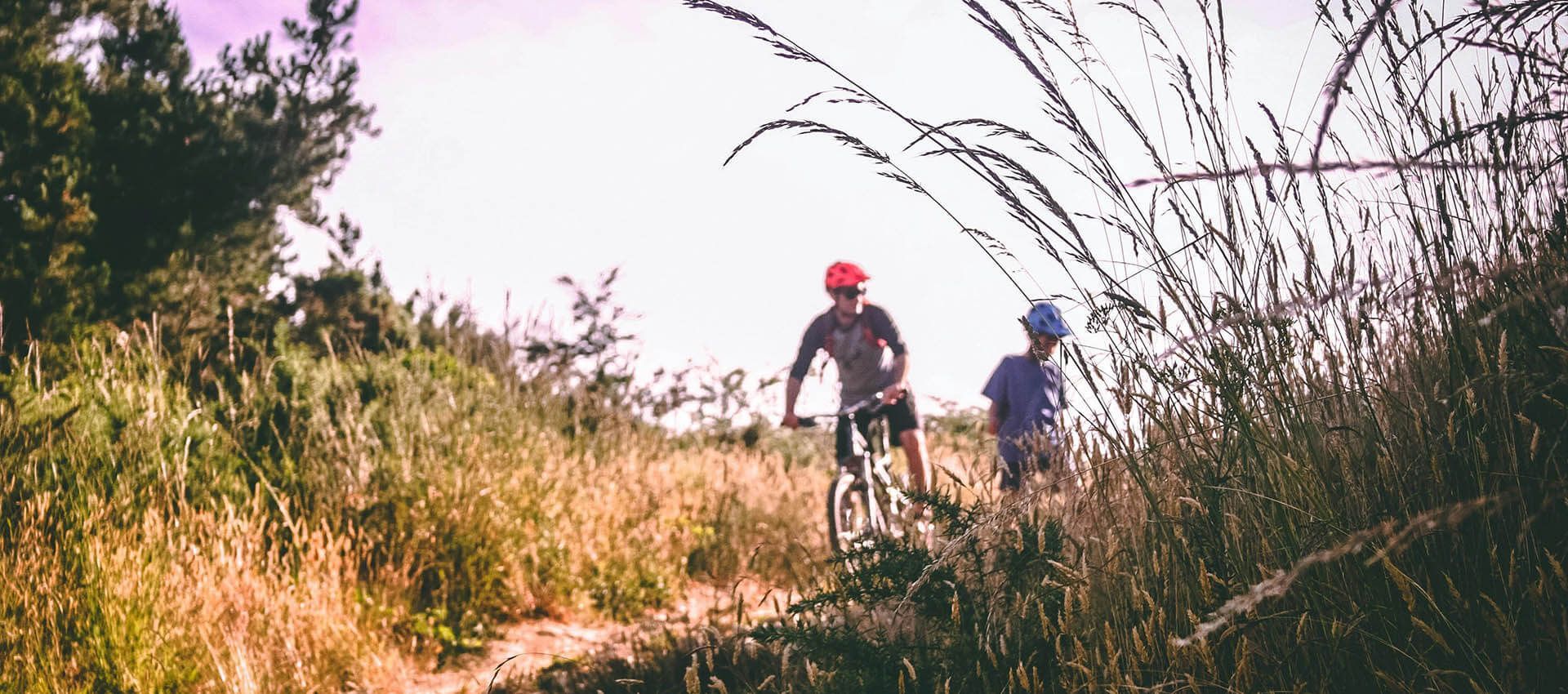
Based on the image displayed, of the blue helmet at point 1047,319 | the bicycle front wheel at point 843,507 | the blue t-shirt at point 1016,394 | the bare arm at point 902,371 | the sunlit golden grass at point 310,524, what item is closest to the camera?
the blue helmet at point 1047,319

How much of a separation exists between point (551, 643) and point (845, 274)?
315cm

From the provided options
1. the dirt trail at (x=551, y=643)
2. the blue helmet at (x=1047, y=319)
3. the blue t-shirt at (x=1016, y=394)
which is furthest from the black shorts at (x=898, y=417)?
the blue helmet at (x=1047, y=319)

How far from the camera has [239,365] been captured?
677 cm

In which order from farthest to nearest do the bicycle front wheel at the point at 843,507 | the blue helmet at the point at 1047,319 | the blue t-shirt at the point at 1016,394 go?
the bicycle front wheel at the point at 843,507 < the blue t-shirt at the point at 1016,394 < the blue helmet at the point at 1047,319

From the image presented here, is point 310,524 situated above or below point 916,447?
below

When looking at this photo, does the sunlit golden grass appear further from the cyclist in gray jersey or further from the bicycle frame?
the cyclist in gray jersey

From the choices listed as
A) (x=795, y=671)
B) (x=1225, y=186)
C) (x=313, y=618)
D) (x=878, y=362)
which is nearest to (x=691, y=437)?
(x=878, y=362)

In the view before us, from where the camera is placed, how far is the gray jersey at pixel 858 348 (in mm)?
6586

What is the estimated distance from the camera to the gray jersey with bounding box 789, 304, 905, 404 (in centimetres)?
659

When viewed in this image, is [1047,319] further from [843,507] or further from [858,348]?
[858,348]

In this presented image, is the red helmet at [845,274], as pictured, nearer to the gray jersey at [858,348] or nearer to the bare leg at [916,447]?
the gray jersey at [858,348]

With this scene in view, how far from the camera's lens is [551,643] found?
15.6ft

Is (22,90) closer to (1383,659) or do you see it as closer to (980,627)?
(980,627)

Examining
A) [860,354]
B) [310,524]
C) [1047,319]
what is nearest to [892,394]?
A: [860,354]
